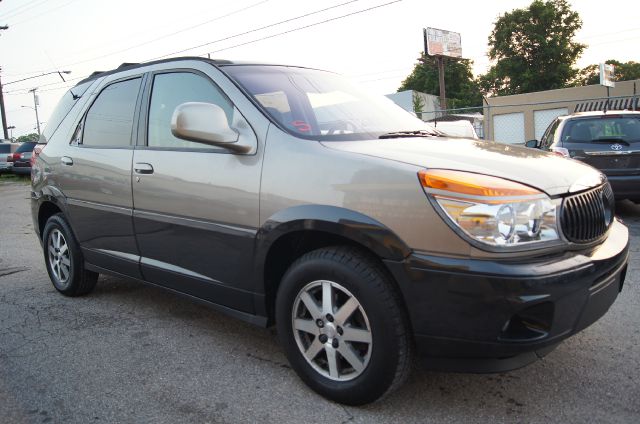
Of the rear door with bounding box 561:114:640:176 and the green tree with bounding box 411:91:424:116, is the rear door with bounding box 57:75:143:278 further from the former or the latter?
the green tree with bounding box 411:91:424:116

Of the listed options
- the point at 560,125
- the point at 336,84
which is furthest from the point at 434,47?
the point at 336,84

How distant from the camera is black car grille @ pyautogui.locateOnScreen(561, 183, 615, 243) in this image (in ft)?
7.52

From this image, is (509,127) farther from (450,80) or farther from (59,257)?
(450,80)

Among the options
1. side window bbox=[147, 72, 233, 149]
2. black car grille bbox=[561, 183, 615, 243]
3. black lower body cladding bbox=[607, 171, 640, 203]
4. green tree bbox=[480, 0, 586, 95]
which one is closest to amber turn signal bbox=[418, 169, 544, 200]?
black car grille bbox=[561, 183, 615, 243]

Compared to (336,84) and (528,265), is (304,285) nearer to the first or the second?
(528,265)

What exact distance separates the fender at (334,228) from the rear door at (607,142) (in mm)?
5777

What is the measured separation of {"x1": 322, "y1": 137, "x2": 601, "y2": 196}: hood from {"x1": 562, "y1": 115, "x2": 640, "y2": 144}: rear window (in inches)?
193

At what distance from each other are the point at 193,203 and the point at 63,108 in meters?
2.18

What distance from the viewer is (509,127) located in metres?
33.9

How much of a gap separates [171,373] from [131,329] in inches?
33.7

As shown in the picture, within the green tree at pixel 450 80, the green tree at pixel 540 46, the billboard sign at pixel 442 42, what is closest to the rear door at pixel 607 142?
the billboard sign at pixel 442 42

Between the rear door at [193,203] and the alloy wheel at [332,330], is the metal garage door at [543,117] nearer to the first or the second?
the rear door at [193,203]

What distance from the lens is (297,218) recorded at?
2562 mm

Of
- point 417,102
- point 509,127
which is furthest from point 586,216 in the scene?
point 417,102
